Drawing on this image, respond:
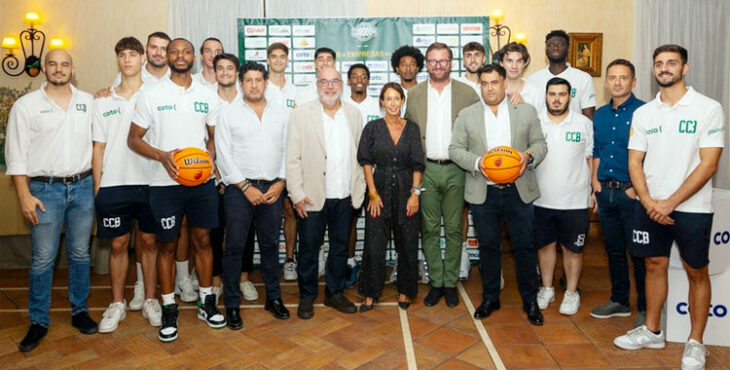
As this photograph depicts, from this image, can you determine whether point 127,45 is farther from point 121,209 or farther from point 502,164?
point 502,164

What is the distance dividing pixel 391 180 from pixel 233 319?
143cm

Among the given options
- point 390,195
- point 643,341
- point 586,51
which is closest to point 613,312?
point 643,341

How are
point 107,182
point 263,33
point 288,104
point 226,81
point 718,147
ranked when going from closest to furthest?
point 718,147 → point 107,182 → point 226,81 → point 288,104 → point 263,33

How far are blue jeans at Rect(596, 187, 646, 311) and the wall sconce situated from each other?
22.0 ft

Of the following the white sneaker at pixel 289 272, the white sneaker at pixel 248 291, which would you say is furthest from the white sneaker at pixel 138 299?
the white sneaker at pixel 289 272

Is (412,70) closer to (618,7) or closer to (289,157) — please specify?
(289,157)

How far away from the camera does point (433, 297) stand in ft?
12.8

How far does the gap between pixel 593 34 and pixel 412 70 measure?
3483 millimetres

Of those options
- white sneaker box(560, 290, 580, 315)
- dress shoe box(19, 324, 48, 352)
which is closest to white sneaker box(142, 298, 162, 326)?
dress shoe box(19, 324, 48, 352)

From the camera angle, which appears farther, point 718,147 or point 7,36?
point 7,36

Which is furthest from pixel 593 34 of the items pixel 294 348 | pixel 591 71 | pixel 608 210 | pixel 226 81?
pixel 294 348

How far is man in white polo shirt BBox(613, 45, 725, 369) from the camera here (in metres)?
2.74

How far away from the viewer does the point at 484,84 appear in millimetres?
3516

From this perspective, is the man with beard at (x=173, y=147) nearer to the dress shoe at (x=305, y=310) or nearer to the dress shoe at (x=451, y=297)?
the dress shoe at (x=305, y=310)
